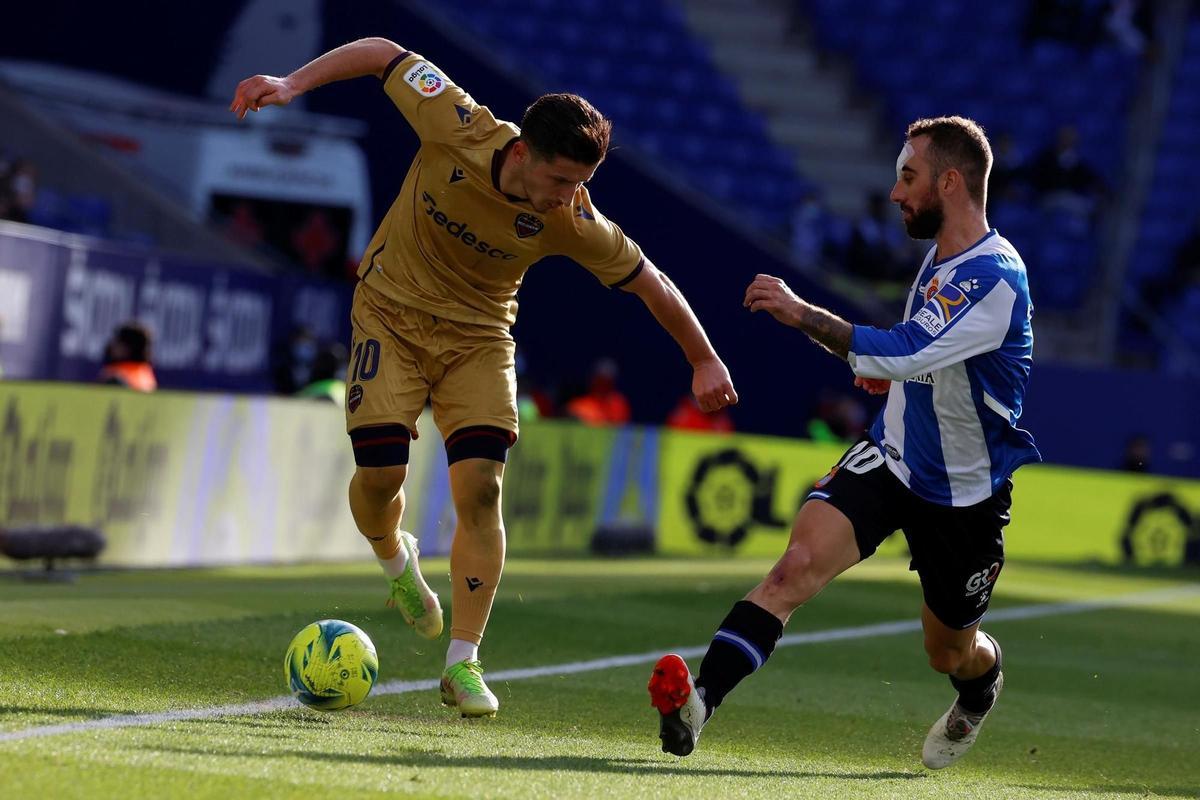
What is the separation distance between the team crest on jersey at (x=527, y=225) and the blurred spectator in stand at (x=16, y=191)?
1325 centimetres

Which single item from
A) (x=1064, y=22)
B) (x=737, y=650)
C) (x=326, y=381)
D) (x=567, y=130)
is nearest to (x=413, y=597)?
(x=737, y=650)

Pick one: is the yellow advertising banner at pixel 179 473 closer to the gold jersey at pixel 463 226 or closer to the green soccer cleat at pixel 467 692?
the gold jersey at pixel 463 226

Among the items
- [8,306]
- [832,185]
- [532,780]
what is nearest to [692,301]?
[832,185]

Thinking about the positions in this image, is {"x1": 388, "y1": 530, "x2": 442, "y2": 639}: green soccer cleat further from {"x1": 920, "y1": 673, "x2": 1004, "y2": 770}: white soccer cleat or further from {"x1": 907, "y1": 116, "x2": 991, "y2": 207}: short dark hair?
{"x1": 907, "y1": 116, "x2": 991, "y2": 207}: short dark hair

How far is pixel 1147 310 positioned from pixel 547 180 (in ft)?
65.0

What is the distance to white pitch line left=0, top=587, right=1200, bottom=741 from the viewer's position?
592cm

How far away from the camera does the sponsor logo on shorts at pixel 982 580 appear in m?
6.42

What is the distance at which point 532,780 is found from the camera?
5.44 meters

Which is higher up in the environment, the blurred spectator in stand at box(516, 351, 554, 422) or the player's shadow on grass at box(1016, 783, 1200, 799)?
the player's shadow on grass at box(1016, 783, 1200, 799)

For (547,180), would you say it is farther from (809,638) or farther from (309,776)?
(809,638)

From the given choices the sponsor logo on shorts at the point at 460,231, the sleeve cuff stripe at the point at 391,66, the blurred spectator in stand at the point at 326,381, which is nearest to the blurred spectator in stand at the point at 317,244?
the blurred spectator in stand at the point at 326,381

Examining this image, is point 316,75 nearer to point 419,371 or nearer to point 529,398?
point 419,371

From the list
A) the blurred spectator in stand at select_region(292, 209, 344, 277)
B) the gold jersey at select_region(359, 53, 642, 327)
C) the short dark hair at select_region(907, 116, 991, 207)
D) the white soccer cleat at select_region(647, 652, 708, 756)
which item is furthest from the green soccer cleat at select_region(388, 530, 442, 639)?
the blurred spectator in stand at select_region(292, 209, 344, 277)

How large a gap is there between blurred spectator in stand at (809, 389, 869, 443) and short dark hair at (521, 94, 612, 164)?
15737 mm
